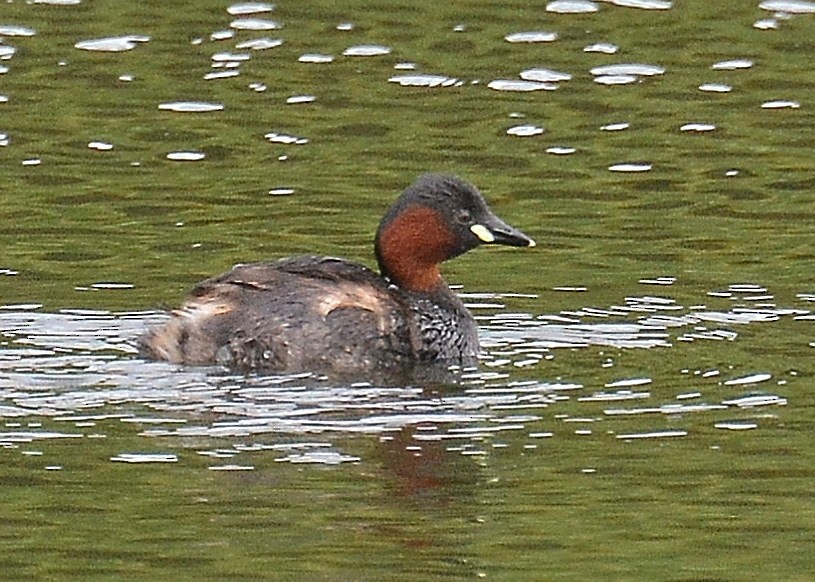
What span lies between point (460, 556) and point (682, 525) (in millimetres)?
794

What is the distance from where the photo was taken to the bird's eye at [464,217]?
12.1 m

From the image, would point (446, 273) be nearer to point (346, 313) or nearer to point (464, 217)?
point (464, 217)

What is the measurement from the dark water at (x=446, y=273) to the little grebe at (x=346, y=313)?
17cm

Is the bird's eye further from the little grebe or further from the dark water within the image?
the dark water

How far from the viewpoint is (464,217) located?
1211cm

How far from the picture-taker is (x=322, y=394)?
10.9 meters

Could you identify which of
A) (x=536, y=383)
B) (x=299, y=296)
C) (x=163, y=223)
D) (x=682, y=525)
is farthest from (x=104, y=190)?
(x=682, y=525)

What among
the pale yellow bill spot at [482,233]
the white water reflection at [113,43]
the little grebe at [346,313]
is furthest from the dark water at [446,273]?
the pale yellow bill spot at [482,233]

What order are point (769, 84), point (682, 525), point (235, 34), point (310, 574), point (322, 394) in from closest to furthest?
point (310, 574), point (682, 525), point (322, 394), point (769, 84), point (235, 34)

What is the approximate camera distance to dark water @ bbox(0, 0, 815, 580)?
8.95 metres

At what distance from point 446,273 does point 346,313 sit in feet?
5.81

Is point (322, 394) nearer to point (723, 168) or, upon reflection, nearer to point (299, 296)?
point (299, 296)

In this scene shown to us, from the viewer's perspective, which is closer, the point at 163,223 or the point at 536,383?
the point at 536,383

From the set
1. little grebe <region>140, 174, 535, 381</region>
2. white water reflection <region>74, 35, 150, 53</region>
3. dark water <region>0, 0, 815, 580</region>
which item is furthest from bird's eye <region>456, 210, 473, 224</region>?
white water reflection <region>74, 35, 150, 53</region>
